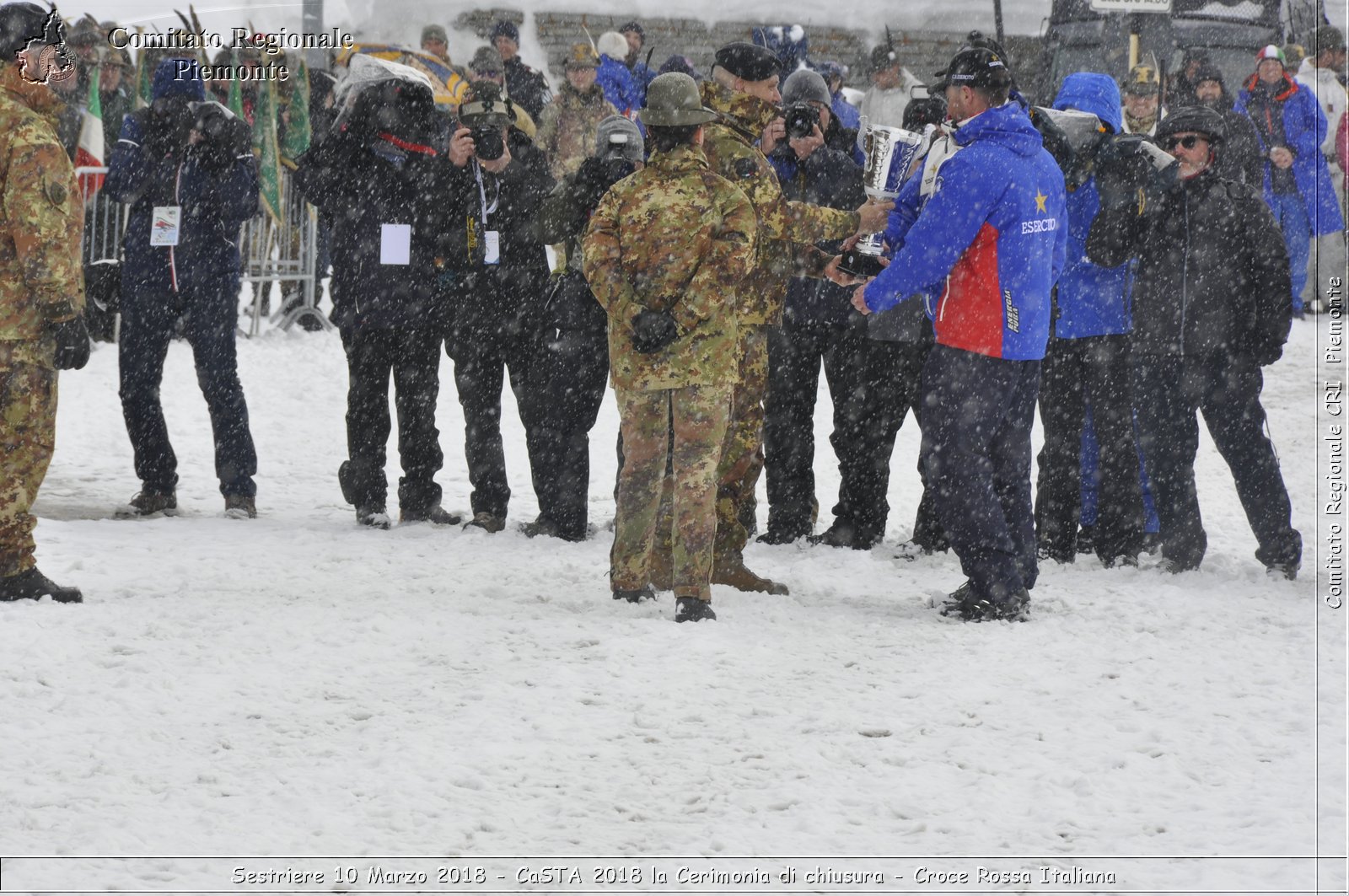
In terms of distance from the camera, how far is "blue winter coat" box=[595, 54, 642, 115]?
45.2ft

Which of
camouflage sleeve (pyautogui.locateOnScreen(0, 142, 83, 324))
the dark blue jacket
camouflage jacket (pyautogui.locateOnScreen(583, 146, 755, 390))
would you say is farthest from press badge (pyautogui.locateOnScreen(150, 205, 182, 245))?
the dark blue jacket

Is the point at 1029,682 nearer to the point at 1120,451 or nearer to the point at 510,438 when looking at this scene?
the point at 1120,451

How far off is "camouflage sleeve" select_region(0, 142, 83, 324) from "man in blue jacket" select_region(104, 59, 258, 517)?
1.92 metres

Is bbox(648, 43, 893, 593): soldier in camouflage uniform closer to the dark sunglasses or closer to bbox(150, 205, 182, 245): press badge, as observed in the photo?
the dark sunglasses

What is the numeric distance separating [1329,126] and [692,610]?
12391mm

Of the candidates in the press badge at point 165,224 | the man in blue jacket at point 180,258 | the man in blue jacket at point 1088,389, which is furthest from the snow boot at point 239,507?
the man in blue jacket at point 1088,389

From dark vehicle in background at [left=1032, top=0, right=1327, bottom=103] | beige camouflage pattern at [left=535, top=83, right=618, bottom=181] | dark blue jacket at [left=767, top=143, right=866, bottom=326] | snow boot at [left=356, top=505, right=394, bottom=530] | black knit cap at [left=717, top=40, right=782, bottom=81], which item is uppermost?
dark vehicle in background at [left=1032, top=0, right=1327, bottom=103]

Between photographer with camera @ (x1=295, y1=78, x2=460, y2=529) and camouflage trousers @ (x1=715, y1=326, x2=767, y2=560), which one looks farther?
photographer with camera @ (x1=295, y1=78, x2=460, y2=529)

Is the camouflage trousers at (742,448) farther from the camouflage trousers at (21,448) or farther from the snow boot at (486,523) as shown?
the camouflage trousers at (21,448)

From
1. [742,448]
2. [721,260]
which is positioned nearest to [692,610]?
[742,448]

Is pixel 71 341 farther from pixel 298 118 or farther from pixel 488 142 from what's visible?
pixel 298 118

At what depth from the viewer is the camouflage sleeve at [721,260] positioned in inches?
216

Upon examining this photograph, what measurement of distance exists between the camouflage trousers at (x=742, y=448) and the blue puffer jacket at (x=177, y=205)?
305 cm

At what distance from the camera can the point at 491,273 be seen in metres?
7.40
